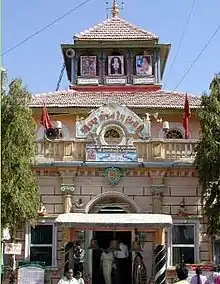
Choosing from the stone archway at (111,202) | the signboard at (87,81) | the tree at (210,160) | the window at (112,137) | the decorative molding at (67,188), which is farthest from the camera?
the signboard at (87,81)

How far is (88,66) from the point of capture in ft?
94.7

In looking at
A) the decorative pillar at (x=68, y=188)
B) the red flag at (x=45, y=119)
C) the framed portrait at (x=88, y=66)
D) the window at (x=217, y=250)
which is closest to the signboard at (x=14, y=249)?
the decorative pillar at (x=68, y=188)

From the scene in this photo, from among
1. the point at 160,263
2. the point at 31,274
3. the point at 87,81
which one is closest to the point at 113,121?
the point at 160,263

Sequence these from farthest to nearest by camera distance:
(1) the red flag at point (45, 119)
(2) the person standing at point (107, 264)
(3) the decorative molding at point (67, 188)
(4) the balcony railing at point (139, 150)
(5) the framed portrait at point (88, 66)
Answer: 1. (5) the framed portrait at point (88, 66)
2. (1) the red flag at point (45, 119)
3. (4) the balcony railing at point (139, 150)
4. (3) the decorative molding at point (67, 188)
5. (2) the person standing at point (107, 264)

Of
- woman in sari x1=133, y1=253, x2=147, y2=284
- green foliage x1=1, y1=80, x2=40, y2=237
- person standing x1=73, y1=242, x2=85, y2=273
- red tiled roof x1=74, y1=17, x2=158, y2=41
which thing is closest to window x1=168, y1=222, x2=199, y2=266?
woman in sari x1=133, y1=253, x2=147, y2=284

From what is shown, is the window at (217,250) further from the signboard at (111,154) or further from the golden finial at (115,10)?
the golden finial at (115,10)

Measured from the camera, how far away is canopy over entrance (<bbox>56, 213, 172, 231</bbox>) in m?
19.5

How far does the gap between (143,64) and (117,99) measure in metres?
3.61

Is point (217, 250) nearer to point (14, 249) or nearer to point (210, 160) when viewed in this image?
point (210, 160)

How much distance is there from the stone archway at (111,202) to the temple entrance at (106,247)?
0.49 ft

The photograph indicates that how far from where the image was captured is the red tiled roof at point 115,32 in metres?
29.0

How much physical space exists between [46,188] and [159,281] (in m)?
4.87

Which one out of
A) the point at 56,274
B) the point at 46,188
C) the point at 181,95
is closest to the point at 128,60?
the point at 181,95

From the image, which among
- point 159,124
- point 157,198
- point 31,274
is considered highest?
point 159,124
